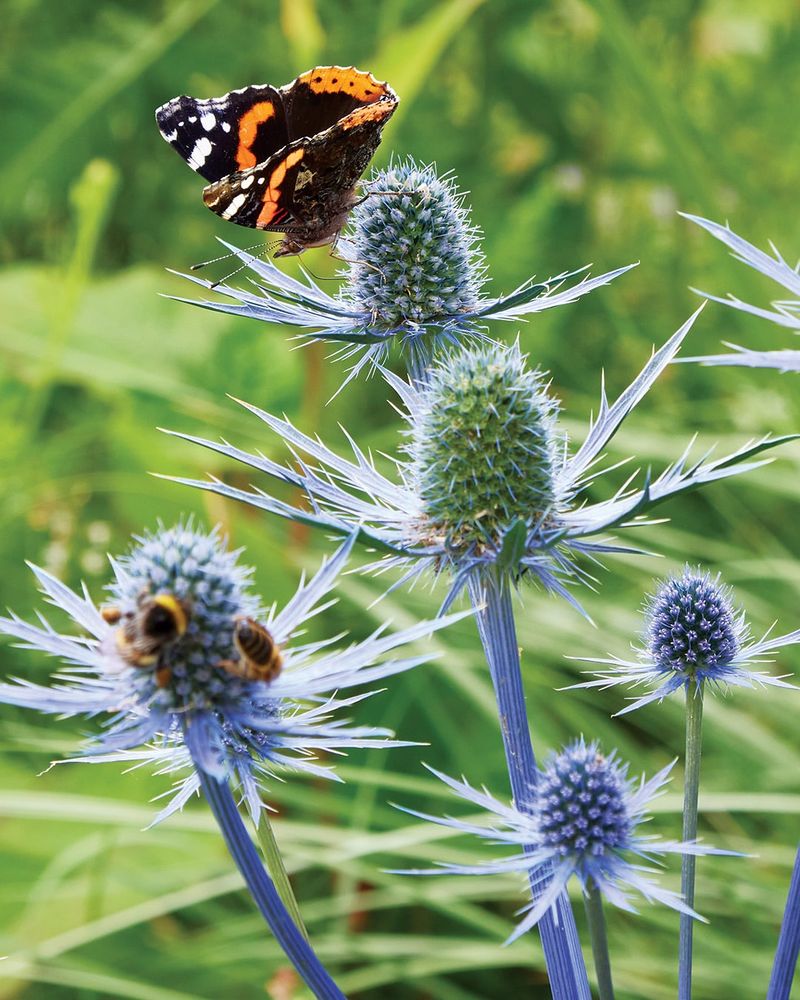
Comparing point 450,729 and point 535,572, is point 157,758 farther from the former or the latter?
point 450,729

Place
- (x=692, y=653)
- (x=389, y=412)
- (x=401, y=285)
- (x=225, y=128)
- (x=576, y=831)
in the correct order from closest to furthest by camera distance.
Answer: (x=576, y=831) → (x=692, y=653) → (x=401, y=285) → (x=225, y=128) → (x=389, y=412)

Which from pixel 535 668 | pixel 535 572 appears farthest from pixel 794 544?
pixel 535 572

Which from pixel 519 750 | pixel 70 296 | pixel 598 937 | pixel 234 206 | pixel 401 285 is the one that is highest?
pixel 70 296

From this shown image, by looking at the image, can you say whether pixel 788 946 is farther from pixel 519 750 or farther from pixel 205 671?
pixel 205 671

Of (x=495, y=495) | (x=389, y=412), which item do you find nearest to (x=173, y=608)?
(x=495, y=495)

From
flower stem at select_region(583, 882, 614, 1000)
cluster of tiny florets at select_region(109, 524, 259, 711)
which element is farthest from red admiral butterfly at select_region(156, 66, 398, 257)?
flower stem at select_region(583, 882, 614, 1000)

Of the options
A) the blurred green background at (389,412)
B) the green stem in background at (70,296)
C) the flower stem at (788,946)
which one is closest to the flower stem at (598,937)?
the flower stem at (788,946)
